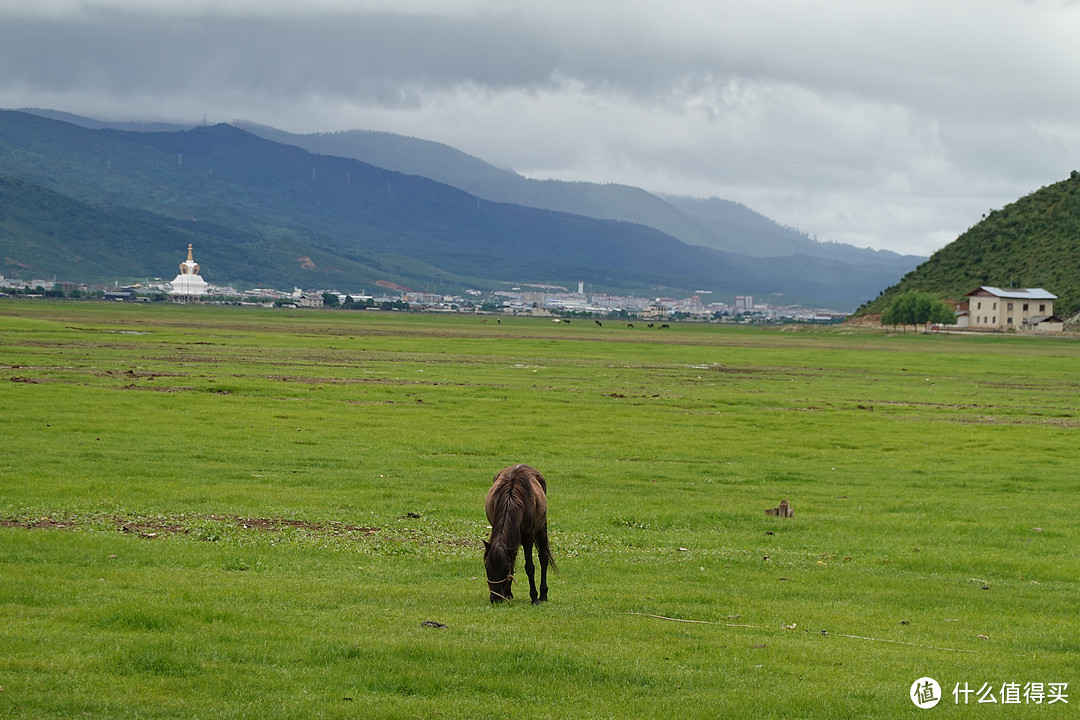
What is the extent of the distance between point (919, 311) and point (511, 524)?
154443 millimetres

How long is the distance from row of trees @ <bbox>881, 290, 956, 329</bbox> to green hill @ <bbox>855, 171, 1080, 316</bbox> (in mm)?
15385

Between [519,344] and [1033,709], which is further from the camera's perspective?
[519,344]

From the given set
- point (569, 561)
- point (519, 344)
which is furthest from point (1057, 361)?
point (569, 561)

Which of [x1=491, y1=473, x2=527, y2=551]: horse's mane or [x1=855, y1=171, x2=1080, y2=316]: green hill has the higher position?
[x1=855, y1=171, x2=1080, y2=316]: green hill

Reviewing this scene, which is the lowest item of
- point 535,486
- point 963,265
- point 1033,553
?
point 1033,553

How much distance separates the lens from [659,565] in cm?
1773

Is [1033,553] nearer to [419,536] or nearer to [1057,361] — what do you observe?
[419,536]

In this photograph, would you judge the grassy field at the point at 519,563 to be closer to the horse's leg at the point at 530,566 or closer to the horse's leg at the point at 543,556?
the horse's leg at the point at 530,566

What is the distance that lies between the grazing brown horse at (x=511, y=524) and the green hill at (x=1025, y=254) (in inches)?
6386

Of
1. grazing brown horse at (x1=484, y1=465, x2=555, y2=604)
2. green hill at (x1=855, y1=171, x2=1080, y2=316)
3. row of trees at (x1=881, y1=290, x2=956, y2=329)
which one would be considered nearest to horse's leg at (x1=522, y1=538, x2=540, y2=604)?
grazing brown horse at (x1=484, y1=465, x2=555, y2=604)

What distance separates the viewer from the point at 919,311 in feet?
518

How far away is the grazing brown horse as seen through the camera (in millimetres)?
13766

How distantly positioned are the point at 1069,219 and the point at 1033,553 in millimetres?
179778

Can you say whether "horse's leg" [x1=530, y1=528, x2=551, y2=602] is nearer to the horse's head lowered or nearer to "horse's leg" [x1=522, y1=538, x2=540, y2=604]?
"horse's leg" [x1=522, y1=538, x2=540, y2=604]
